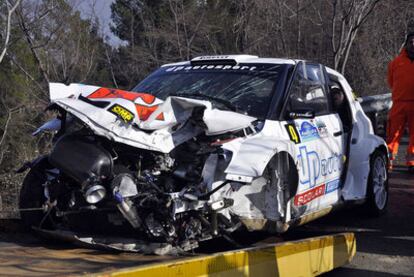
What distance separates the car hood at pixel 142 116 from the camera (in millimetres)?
4035

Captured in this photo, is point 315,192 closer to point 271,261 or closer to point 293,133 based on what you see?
point 293,133

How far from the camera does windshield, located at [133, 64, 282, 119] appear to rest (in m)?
5.26

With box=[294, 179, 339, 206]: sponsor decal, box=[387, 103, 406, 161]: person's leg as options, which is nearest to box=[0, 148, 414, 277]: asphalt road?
box=[294, 179, 339, 206]: sponsor decal

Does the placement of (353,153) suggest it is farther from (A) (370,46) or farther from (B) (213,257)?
(A) (370,46)

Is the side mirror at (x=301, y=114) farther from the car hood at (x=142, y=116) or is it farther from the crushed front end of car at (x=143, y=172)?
the car hood at (x=142, y=116)

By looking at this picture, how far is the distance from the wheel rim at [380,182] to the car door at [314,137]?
2.98ft

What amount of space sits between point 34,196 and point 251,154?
1839 millimetres

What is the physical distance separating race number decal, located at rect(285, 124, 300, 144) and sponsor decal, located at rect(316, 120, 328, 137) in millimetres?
563

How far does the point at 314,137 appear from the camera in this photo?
220 inches

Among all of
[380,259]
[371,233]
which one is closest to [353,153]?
[371,233]

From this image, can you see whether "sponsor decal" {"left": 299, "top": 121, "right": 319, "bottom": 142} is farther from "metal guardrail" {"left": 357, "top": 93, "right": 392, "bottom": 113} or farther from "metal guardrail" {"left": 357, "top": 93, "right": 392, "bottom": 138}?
"metal guardrail" {"left": 357, "top": 93, "right": 392, "bottom": 113}

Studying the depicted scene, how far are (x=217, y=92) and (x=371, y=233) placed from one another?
244 centimetres

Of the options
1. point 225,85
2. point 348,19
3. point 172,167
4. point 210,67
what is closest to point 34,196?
point 172,167

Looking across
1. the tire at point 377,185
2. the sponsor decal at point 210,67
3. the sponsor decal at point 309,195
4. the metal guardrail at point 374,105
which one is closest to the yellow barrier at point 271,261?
the sponsor decal at point 309,195
